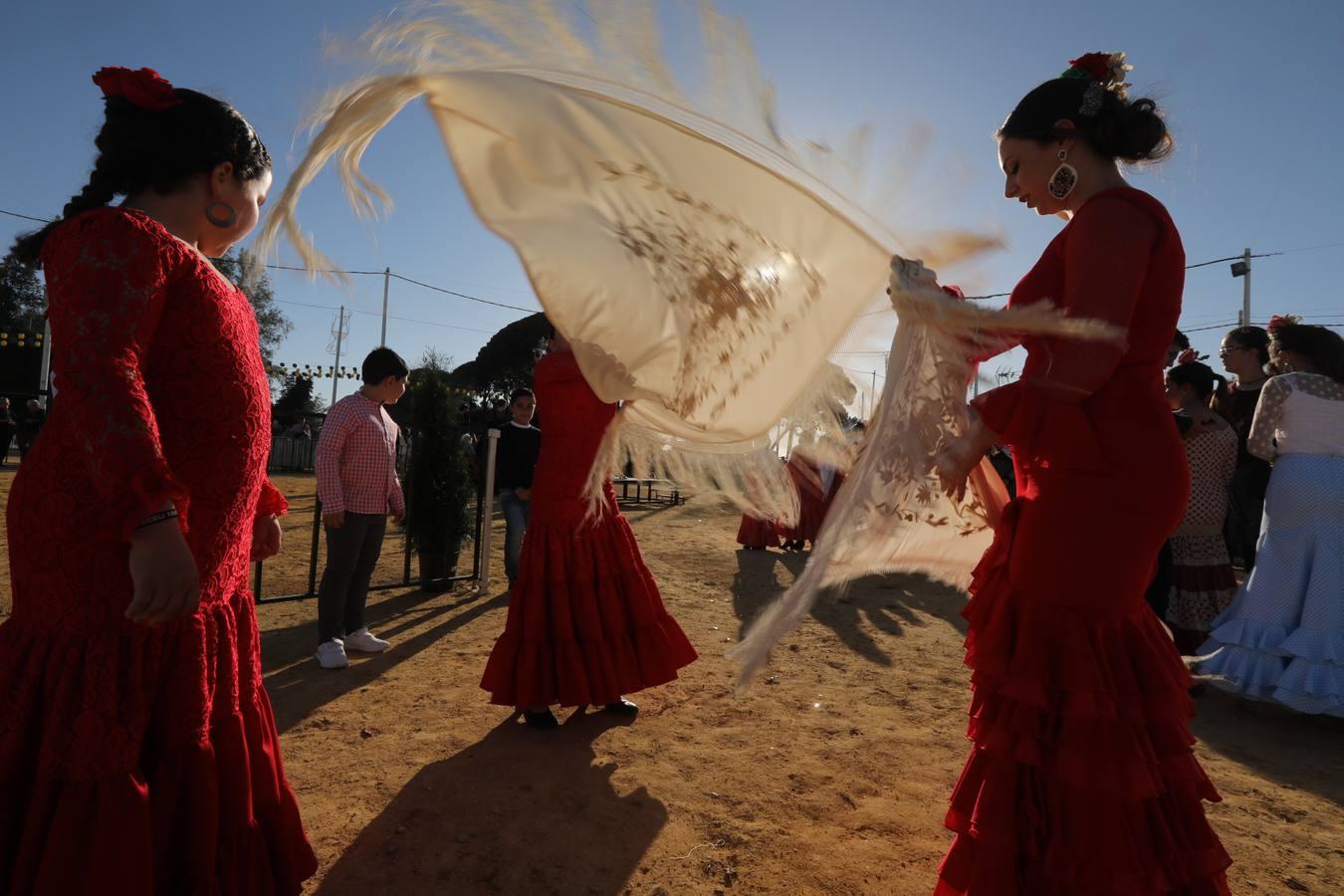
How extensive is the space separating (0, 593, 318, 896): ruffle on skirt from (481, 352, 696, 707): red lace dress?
1725 millimetres

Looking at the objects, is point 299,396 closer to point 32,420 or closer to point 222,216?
point 32,420

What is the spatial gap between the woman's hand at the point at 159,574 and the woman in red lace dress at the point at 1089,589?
1.46 meters

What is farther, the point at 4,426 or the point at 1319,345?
the point at 4,426

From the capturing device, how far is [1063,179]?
5.60 ft

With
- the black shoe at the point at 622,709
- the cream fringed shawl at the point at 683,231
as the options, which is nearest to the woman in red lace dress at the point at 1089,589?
the cream fringed shawl at the point at 683,231

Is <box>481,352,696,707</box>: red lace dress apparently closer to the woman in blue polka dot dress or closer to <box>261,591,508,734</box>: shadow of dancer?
<box>261,591,508,734</box>: shadow of dancer

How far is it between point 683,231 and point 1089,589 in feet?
4.06

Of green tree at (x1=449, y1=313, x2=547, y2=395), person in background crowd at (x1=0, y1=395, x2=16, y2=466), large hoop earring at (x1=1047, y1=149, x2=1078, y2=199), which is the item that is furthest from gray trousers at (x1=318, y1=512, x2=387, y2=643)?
green tree at (x1=449, y1=313, x2=547, y2=395)

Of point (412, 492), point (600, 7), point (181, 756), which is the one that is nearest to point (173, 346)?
point (181, 756)

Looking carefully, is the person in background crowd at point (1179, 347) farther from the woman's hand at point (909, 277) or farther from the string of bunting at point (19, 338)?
→ the string of bunting at point (19, 338)

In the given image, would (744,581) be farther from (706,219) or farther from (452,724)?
(706,219)

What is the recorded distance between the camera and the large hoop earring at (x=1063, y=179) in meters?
1.70

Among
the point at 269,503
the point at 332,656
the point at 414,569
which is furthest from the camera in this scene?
the point at 414,569

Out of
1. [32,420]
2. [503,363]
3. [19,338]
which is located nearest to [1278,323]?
[32,420]
